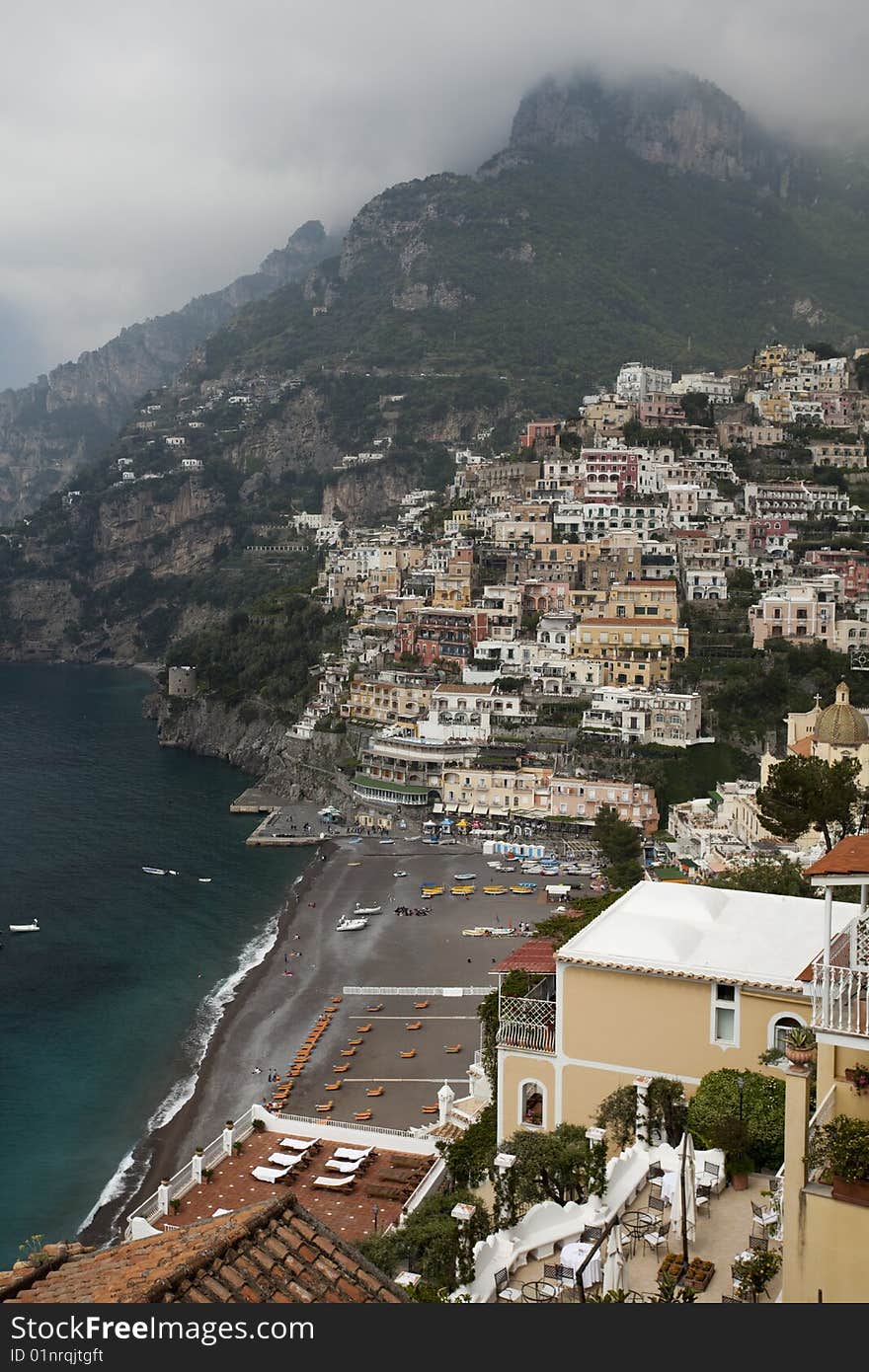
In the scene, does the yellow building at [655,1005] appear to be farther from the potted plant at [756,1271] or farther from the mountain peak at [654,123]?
the mountain peak at [654,123]

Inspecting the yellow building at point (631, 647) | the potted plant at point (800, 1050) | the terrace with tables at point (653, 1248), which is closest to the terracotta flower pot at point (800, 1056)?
the potted plant at point (800, 1050)

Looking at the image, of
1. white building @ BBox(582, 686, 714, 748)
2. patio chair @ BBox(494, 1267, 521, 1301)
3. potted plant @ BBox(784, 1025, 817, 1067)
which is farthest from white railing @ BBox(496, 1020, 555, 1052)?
white building @ BBox(582, 686, 714, 748)

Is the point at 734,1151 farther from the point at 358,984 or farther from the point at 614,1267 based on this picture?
the point at 358,984

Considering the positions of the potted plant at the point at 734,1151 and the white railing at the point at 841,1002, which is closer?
the white railing at the point at 841,1002

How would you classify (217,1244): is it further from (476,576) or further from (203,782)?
(476,576)

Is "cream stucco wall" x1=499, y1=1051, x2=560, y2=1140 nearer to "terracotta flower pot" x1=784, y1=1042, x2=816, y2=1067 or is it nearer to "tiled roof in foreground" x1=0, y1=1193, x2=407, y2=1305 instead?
"terracotta flower pot" x1=784, y1=1042, x2=816, y2=1067

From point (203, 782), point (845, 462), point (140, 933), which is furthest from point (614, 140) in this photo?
point (140, 933)
